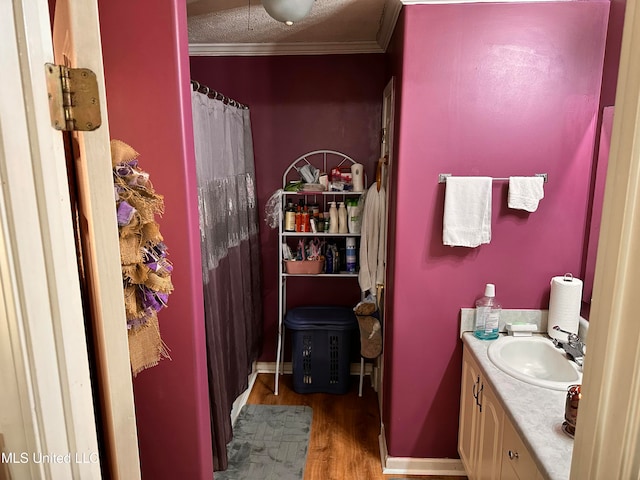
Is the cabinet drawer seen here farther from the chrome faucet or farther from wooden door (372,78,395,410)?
wooden door (372,78,395,410)

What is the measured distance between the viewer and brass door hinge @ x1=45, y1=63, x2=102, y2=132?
0.67 metres

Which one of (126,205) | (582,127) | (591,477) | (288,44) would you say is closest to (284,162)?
(288,44)

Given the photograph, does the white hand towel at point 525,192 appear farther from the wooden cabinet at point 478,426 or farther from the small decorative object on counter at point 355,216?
the small decorative object on counter at point 355,216

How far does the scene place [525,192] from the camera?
84.1 inches

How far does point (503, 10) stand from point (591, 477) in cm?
202

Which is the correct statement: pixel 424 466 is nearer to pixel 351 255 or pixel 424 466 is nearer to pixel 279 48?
pixel 351 255

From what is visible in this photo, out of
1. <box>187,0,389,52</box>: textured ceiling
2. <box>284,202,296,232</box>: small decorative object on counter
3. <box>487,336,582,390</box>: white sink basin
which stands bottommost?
<box>487,336,582,390</box>: white sink basin

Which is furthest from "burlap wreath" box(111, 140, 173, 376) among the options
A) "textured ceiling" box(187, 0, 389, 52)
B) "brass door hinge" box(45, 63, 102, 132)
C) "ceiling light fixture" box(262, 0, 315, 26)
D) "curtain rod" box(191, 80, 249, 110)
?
"textured ceiling" box(187, 0, 389, 52)

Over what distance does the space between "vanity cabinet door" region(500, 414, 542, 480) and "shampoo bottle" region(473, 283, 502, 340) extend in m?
0.59

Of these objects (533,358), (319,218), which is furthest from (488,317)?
(319,218)

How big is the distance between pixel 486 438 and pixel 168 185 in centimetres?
169

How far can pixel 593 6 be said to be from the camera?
6.66ft

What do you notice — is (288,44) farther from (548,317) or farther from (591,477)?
(591,477)

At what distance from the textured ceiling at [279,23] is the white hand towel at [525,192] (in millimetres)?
1151
